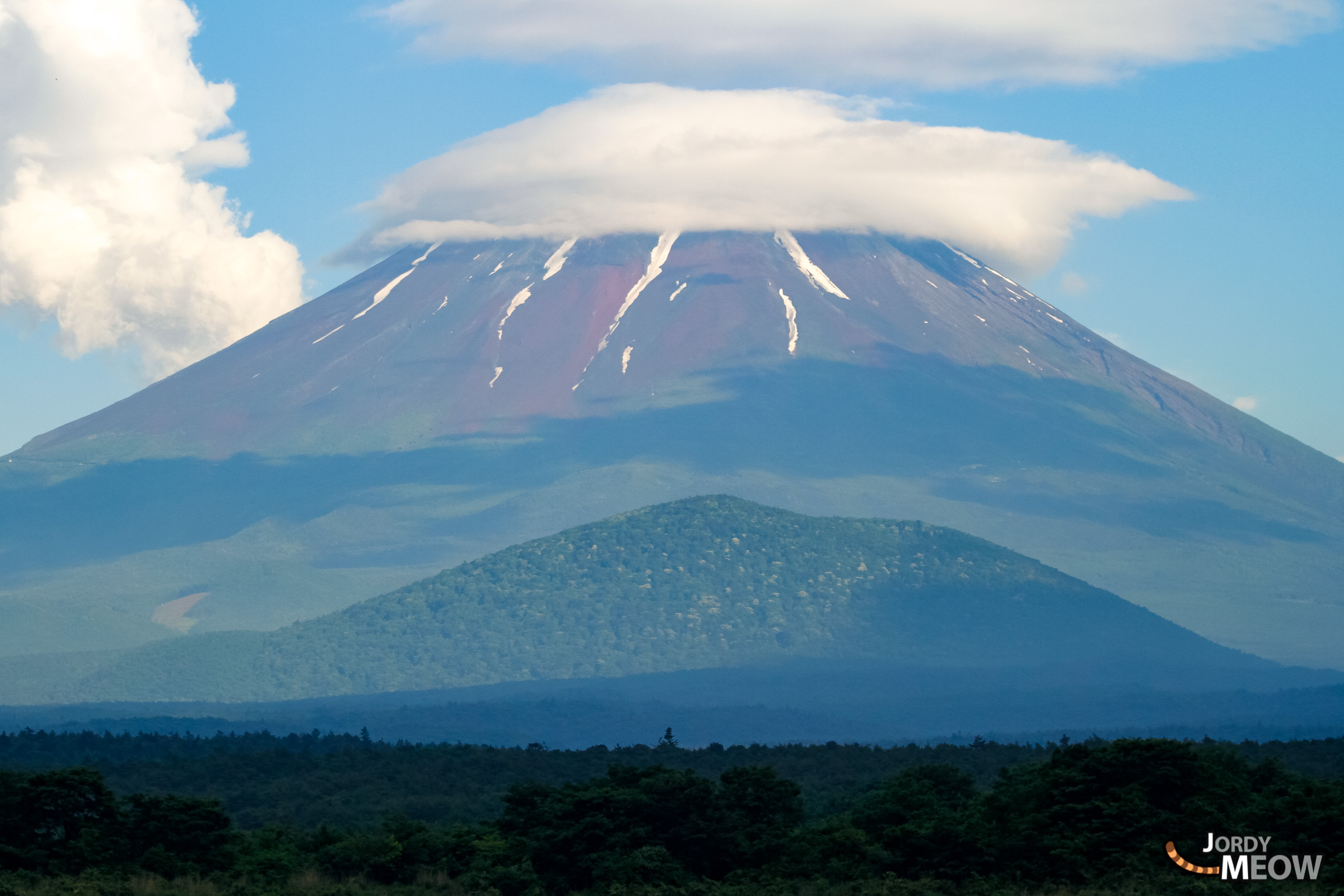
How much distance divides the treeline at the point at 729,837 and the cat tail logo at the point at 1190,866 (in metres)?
0.28

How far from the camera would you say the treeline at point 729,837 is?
132ft

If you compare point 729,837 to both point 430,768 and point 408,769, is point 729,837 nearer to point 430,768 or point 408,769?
point 408,769

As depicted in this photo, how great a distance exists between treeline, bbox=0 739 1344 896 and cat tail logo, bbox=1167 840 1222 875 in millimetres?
280

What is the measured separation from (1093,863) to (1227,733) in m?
131

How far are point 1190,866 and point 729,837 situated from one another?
11.5 metres

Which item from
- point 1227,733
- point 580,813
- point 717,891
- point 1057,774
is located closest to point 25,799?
point 580,813

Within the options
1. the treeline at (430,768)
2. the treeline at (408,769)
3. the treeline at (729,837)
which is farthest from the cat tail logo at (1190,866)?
the treeline at (408,769)

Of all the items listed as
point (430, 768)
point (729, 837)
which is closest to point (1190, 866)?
point (729, 837)

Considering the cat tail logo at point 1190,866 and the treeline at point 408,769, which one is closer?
the cat tail logo at point 1190,866

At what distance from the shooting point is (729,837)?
45.3 metres

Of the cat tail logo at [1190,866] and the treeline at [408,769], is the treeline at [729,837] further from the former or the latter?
the treeline at [408,769]

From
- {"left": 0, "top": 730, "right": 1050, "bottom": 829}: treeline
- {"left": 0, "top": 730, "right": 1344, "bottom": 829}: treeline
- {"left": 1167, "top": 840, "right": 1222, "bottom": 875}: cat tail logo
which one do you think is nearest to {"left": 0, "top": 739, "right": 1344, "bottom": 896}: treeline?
{"left": 1167, "top": 840, "right": 1222, "bottom": 875}: cat tail logo

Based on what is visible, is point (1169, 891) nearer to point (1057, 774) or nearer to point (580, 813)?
point (1057, 774)

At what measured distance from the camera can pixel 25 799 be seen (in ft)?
144
